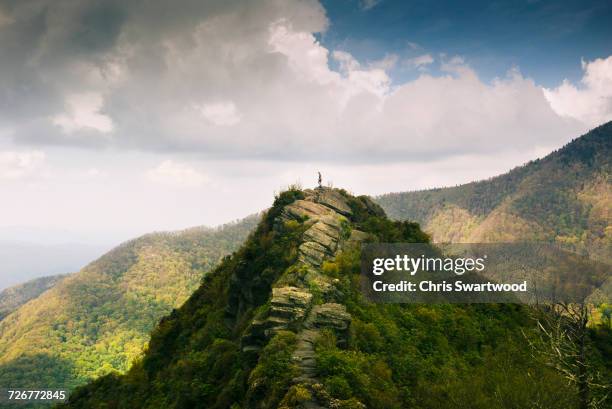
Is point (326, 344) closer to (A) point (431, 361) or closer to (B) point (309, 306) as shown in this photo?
(B) point (309, 306)

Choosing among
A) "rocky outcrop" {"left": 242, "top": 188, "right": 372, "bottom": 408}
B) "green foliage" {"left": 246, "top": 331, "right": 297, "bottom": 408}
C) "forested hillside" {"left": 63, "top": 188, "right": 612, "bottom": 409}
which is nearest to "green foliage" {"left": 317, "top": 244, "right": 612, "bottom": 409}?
"forested hillside" {"left": 63, "top": 188, "right": 612, "bottom": 409}

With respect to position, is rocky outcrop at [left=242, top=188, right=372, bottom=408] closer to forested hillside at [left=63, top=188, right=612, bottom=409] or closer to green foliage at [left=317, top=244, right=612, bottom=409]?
forested hillside at [left=63, top=188, right=612, bottom=409]

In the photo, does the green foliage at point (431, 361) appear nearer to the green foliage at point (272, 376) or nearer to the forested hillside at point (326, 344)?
the forested hillside at point (326, 344)

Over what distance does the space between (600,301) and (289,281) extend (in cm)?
17063

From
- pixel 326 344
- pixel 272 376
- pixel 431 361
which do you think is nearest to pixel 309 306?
pixel 326 344

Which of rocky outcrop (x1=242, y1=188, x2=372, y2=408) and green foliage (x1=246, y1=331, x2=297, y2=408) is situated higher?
rocky outcrop (x1=242, y1=188, x2=372, y2=408)

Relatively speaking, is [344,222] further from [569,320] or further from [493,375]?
[569,320]

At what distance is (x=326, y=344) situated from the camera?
21406mm

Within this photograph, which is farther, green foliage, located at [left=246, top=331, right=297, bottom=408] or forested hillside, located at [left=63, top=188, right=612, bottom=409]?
forested hillside, located at [left=63, top=188, right=612, bottom=409]

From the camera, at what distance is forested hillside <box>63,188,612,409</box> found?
19.5 metres

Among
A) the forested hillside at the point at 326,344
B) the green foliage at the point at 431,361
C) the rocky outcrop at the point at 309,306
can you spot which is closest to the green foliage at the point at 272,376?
the forested hillside at the point at 326,344

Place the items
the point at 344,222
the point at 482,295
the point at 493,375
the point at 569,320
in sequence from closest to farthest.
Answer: the point at 569,320
the point at 493,375
the point at 482,295
the point at 344,222

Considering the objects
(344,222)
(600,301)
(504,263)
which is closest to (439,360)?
(344,222)

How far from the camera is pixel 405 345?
84.8 ft
